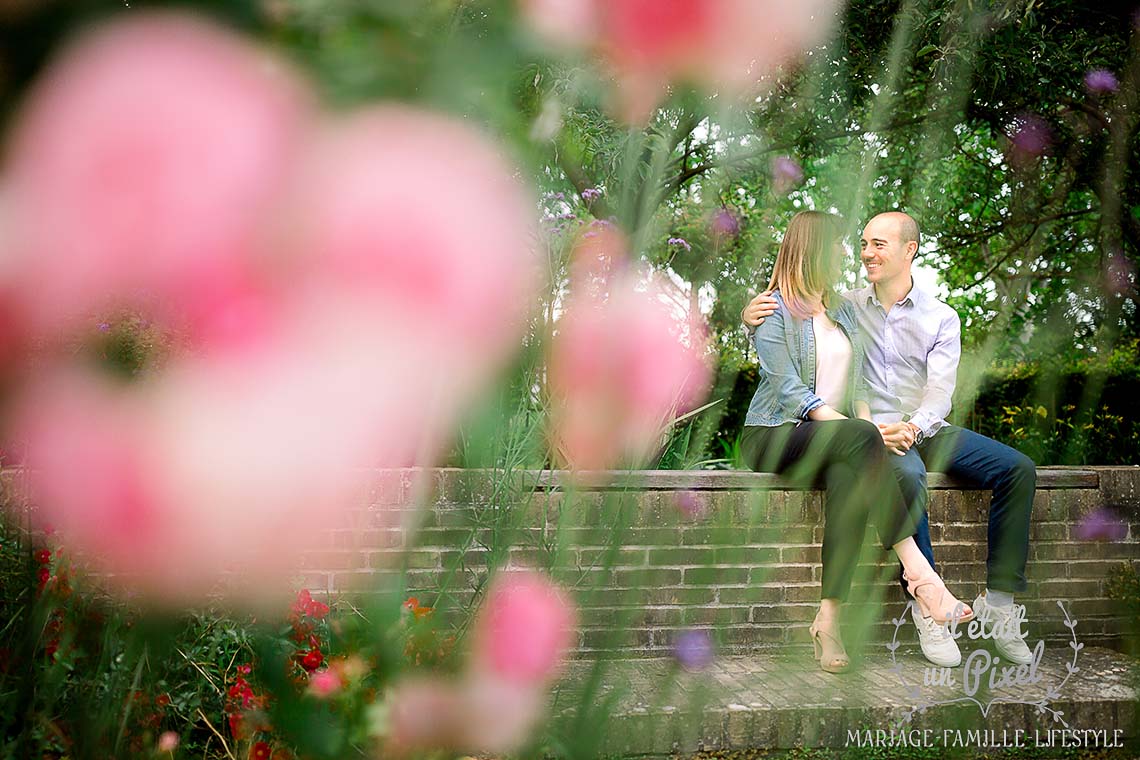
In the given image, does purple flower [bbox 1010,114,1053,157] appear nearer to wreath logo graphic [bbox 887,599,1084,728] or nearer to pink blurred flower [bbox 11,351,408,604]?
pink blurred flower [bbox 11,351,408,604]

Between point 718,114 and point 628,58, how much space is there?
6cm

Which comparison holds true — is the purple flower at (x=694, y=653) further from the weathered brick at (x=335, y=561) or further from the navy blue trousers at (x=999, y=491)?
the navy blue trousers at (x=999, y=491)

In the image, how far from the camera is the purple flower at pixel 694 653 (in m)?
0.35

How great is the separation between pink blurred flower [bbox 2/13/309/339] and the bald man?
83.1 inches

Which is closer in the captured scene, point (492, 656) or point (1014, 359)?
point (492, 656)

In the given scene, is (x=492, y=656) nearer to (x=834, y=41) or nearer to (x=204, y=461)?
(x=204, y=461)

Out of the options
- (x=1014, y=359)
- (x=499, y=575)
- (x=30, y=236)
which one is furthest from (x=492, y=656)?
(x=1014, y=359)

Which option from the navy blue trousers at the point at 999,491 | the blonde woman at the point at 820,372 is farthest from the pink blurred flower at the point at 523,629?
the navy blue trousers at the point at 999,491

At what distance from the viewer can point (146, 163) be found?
16 cm

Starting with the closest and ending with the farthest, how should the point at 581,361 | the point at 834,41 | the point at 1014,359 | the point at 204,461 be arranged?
the point at 204,461 < the point at 581,361 < the point at 834,41 < the point at 1014,359

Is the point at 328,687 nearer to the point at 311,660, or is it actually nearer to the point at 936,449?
the point at 311,660

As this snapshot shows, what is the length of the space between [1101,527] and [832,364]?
340 centimetres

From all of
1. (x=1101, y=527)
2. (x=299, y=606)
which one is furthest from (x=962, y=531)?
(x=299, y=606)

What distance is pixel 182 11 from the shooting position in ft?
0.57
